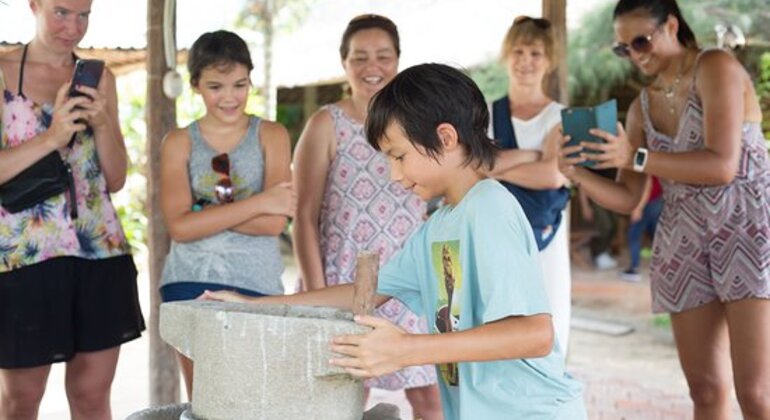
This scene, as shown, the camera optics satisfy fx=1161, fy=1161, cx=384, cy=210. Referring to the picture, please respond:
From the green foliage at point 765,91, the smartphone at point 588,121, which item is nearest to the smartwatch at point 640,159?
the smartphone at point 588,121

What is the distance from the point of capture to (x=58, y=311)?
370 cm

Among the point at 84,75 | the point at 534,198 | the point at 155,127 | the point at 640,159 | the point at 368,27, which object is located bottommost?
the point at 534,198

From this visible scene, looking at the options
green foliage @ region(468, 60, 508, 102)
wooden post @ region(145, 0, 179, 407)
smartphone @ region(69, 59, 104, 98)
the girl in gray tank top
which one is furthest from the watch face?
green foliage @ region(468, 60, 508, 102)

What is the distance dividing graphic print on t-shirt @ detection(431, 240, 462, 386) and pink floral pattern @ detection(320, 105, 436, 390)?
1.49 meters

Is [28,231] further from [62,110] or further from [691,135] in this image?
[691,135]

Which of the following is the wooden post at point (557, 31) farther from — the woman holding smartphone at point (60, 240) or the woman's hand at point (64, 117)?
the woman's hand at point (64, 117)

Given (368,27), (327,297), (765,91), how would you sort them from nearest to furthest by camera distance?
1. (327,297)
2. (368,27)
3. (765,91)

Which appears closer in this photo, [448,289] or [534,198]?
[448,289]

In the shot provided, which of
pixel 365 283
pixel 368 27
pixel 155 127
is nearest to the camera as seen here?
pixel 365 283

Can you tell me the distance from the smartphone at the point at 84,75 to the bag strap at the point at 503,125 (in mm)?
1654

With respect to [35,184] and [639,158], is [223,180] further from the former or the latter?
[639,158]

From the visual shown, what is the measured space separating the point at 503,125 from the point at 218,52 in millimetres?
1329

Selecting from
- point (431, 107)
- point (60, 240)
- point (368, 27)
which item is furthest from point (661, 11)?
point (60, 240)

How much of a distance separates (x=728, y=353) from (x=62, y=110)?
2366 millimetres
